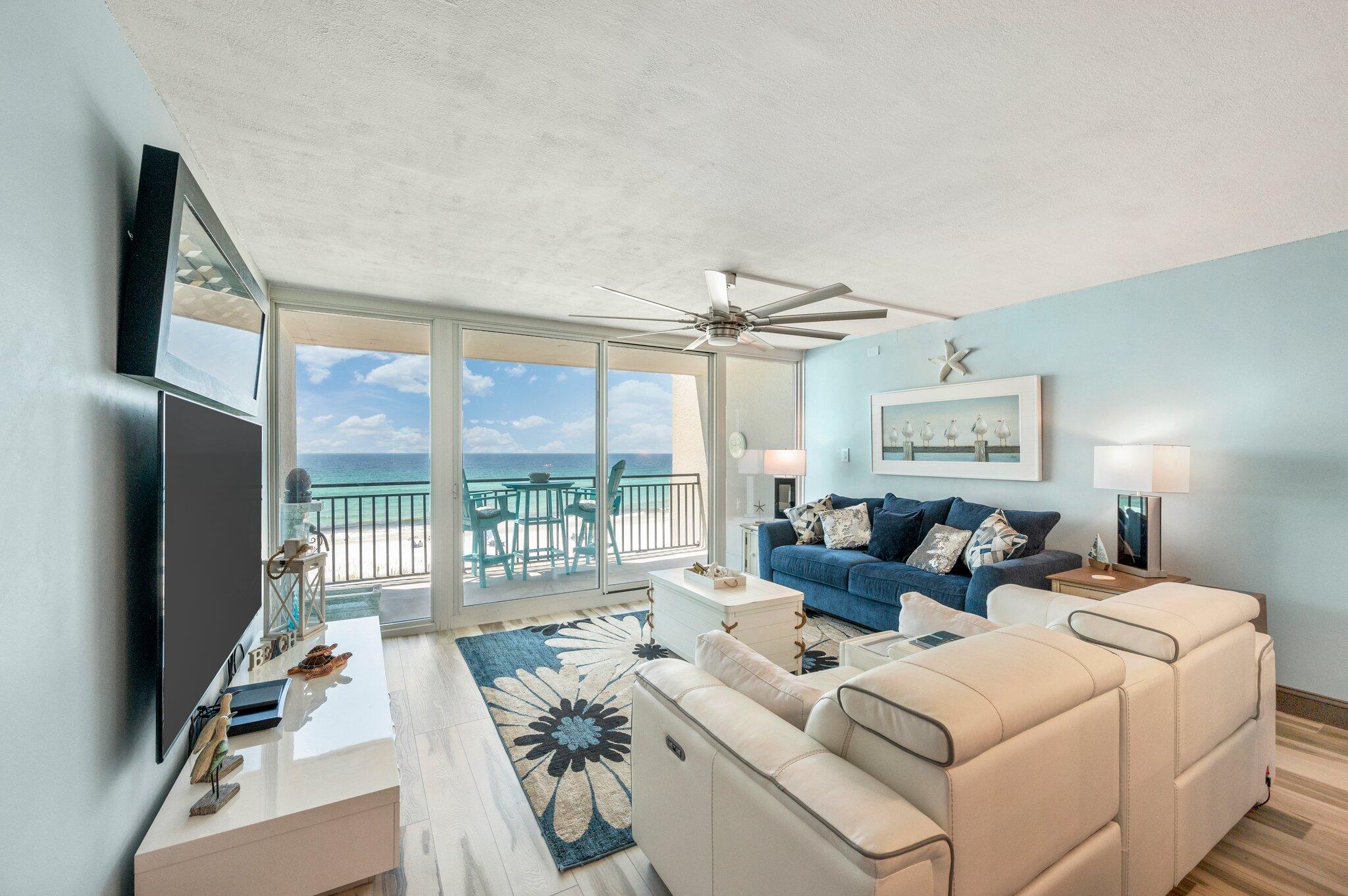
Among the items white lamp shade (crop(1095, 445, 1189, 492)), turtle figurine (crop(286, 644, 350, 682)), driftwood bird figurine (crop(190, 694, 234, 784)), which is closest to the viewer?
driftwood bird figurine (crop(190, 694, 234, 784))

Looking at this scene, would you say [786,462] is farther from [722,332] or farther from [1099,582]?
[1099,582]

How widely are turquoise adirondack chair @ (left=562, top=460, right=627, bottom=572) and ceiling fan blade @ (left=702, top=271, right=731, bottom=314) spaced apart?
2.31 meters

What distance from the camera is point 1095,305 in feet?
12.3

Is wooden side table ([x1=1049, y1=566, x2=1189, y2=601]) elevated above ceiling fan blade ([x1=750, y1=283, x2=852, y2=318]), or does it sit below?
below

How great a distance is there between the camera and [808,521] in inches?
195

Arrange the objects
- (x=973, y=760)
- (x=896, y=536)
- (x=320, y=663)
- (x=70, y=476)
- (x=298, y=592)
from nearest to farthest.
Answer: (x=973, y=760) < (x=70, y=476) < (x=320, y=663) < (x=298, y=592) < (x=896, y=536)

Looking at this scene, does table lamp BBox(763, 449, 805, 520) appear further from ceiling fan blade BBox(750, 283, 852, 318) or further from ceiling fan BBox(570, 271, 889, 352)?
ceiling fan blade BBox(750, 283, 852, 318)

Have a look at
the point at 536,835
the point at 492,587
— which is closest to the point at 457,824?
the point at 536,835

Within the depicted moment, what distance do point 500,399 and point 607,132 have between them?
3.03 m

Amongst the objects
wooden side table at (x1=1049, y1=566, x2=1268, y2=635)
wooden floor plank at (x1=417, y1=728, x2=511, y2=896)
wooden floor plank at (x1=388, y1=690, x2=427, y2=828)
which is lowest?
wooden floor plank at (x1=417, y1=728, x2=511, y2=896)

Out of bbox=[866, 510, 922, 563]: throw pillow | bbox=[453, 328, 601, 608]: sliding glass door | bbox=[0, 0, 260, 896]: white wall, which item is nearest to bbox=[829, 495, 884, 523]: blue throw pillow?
bbox=[866, 510, 922, 563]: throw pillow

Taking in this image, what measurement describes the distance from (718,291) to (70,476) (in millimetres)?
2426

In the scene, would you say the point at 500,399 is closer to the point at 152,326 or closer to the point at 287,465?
the point at 287,465

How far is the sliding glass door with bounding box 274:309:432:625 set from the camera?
3.79 meters
